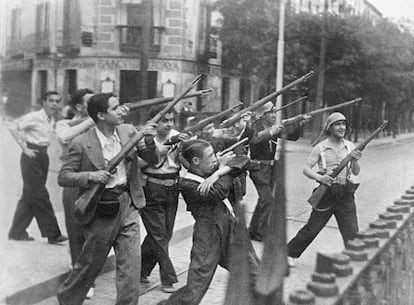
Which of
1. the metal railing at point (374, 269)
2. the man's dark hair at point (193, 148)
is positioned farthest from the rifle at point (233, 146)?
the metal railing at point (374, 269)

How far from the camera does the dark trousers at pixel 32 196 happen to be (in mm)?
2268

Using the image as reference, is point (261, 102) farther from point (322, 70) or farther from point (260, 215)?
point (260, 215)

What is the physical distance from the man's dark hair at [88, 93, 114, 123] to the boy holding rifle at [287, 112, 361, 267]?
68cm

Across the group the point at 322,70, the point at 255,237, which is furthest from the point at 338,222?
the point at 322,70

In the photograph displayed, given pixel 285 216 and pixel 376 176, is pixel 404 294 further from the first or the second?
pixel 285 216

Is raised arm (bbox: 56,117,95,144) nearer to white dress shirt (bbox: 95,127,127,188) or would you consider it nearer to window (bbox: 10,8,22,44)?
white dress shirt (bbox: 95,127,127,188)

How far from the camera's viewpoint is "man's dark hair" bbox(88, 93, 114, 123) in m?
2.27

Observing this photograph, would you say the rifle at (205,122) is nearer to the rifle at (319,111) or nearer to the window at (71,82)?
the rifle at (319,111)

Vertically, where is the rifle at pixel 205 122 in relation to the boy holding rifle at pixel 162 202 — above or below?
above

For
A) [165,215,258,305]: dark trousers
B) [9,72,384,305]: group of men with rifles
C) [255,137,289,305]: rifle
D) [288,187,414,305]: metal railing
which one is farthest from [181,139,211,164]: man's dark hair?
[255,137,289,305]: rifle

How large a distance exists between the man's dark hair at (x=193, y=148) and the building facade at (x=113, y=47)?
135mm

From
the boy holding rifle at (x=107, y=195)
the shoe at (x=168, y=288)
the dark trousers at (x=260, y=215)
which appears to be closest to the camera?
the dark trousers at (x=260, y=215)

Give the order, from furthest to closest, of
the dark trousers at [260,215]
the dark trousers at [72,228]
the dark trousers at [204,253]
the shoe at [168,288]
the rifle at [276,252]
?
the shoe at [168,288] → the dark trousers at [72,228] → the dark trousers at [204,253] → the dark trousers at [260,215] → the rifle at [276,252]

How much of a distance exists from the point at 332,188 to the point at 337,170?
2.7 inches
